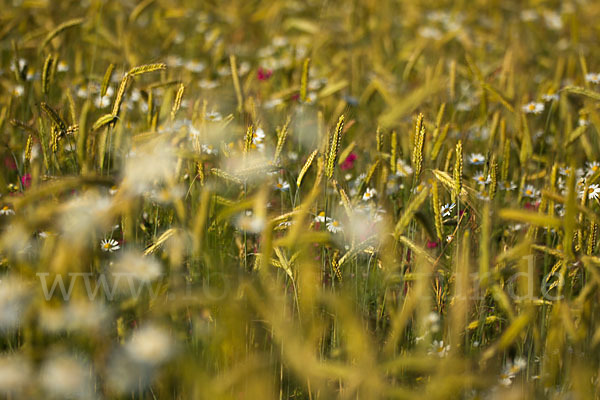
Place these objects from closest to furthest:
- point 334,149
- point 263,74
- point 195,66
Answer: point 334,149, point 263,74, point 195,66

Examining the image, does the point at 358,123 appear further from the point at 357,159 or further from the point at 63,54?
the point at 63,54

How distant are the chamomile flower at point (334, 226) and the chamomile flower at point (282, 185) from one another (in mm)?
239

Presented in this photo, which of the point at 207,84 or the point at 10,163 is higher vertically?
the point at 207,84

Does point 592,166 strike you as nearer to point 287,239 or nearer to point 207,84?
point 287,239

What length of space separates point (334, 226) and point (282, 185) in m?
0.30

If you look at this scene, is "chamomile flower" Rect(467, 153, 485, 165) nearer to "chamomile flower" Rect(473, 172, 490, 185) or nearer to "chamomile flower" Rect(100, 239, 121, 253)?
"chamomile flower" Rect(473, 172, 490, 185)

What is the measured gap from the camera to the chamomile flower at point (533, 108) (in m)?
3.03

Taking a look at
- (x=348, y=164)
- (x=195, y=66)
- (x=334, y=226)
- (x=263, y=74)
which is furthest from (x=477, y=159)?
(x=195, y=66)

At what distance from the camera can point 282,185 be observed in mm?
2447

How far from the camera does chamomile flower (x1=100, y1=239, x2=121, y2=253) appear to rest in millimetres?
2055

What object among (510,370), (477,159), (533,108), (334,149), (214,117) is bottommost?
(510,370)

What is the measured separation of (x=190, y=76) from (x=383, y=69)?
4.16 feet

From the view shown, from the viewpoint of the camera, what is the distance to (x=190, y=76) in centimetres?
381

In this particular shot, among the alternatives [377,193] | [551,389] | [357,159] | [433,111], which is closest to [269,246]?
[551,389]
